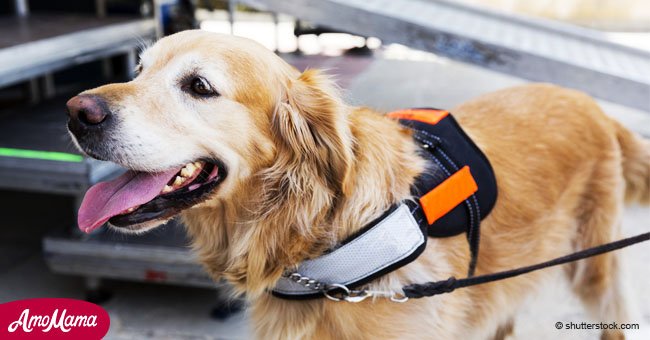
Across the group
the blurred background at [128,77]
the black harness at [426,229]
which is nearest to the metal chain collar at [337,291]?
the black harness at [426,229]

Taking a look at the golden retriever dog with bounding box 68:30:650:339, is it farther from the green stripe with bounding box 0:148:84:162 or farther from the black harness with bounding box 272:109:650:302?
the green stripe with bounding box 0:148:84:162

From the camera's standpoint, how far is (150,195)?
6.32 feet

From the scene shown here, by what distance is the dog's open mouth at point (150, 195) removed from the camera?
1.93 meters

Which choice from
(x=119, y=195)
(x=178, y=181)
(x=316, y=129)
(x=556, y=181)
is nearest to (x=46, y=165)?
(x=119, y=195)

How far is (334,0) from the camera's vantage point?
14.4 ft

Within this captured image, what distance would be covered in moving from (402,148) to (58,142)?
2.34 m

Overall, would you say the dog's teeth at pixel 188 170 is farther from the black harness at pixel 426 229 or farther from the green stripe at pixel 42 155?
the green stripe at pixel 42 155

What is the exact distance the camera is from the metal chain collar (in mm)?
2021

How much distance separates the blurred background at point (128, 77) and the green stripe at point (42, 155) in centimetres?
1

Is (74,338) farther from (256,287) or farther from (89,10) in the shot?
(89,10)

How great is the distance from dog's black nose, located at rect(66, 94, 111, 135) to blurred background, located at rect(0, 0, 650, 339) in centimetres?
78

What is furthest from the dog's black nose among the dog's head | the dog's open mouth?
the dog's open mouth

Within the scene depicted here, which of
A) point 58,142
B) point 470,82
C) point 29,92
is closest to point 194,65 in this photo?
point 58,142

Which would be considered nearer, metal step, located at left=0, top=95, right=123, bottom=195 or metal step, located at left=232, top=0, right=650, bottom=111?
metal step, located at left=0, top=95, right=123, bottom=195
